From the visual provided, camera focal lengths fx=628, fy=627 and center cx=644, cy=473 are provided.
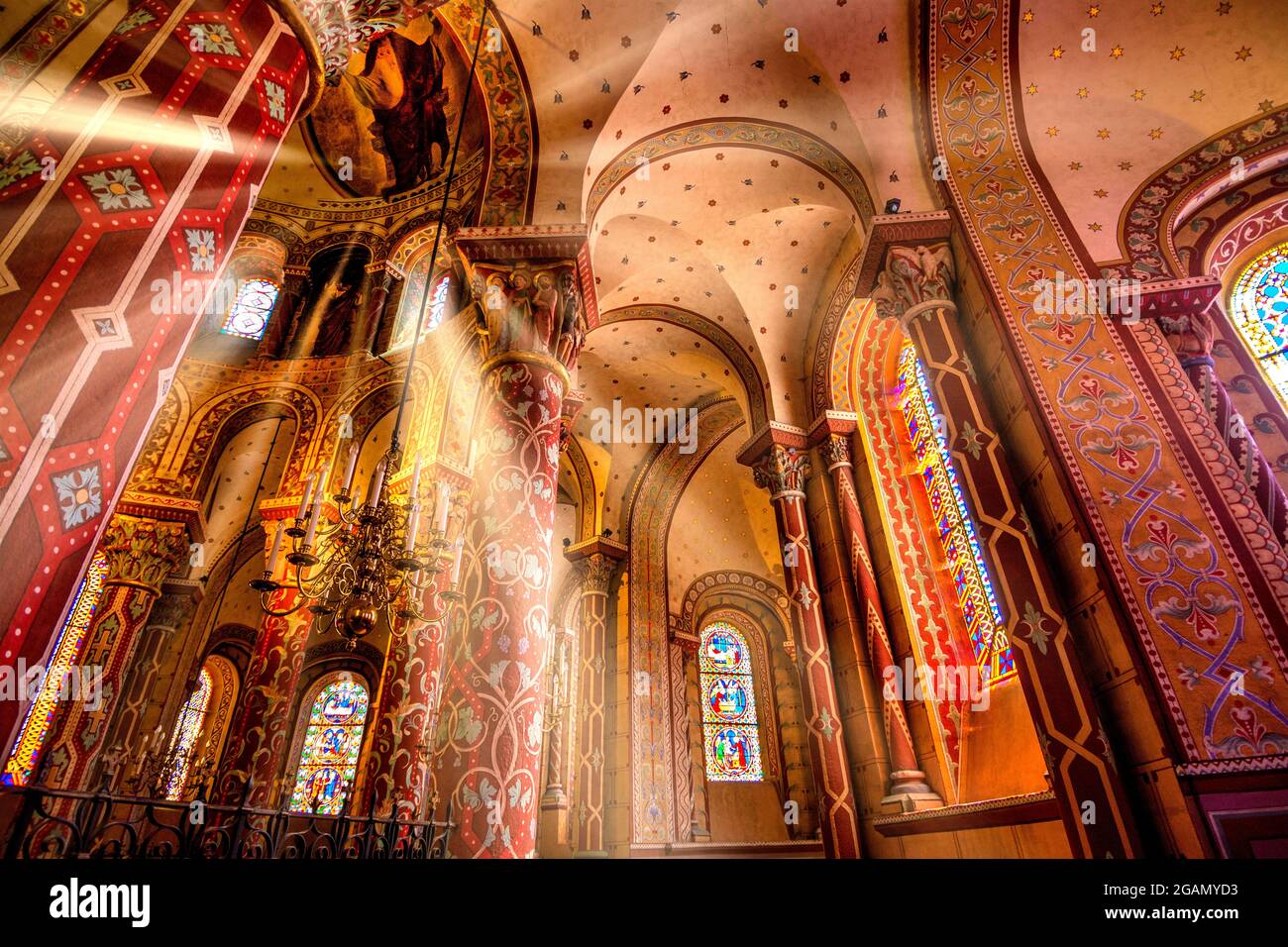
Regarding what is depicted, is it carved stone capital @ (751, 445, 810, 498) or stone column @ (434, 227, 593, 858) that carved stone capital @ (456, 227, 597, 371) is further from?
carved stone capital @ (751, 445, 810, 498)

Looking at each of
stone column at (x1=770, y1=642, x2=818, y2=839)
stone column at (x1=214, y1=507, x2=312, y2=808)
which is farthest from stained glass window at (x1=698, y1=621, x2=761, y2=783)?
stone column at (x1=214, y1=507, x2=312, y2=808)

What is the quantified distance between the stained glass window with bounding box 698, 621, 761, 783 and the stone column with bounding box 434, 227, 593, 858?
25.9 ft

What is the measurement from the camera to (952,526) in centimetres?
628

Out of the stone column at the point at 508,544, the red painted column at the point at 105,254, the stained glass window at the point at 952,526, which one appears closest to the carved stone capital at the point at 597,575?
the stained glass window at the point at 952,526

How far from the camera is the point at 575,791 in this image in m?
9.52

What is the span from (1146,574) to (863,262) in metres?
3.09

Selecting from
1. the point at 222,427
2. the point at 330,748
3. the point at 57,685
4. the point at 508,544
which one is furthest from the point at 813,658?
the point at 57,685

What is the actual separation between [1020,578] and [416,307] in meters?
9.74

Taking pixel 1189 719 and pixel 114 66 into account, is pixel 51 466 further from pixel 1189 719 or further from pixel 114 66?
pixel 1189 719

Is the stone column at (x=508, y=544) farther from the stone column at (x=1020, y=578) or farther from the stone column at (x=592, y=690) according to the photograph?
the stone column at (x=592, y=690)

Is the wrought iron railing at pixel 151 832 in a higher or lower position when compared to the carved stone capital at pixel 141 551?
lower

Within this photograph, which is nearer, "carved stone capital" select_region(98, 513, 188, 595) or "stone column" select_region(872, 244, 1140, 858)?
"stone column" select_region(872, 244, 1140, 858)

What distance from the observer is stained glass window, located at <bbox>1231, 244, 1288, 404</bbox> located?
4.51 m

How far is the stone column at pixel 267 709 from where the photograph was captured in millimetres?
7336
